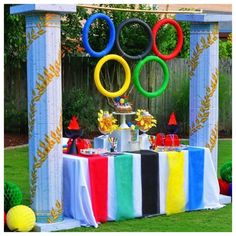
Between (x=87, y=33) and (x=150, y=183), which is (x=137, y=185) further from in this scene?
(x=87, y=33)

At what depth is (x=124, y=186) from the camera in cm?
754

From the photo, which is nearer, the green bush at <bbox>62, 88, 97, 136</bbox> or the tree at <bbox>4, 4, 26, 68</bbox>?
the tree at <bbox>4, 4, 26, 68</bbox>

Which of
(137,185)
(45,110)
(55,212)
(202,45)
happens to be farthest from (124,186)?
(202,45)

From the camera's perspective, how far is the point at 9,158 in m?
12.0

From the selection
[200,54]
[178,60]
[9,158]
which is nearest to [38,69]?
[200,54]

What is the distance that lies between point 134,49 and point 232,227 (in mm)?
7483

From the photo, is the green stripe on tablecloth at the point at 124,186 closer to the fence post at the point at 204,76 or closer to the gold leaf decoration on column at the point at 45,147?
the gold leaf decoration on column at the point at 45,147

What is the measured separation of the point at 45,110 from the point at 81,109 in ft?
23.0

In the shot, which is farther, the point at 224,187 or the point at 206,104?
the point at 224,187

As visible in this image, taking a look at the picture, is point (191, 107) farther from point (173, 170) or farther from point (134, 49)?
point (134, 49)

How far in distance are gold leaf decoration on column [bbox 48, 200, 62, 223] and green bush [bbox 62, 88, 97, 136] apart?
6.82 m

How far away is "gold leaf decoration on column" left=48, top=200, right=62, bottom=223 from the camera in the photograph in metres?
7.17

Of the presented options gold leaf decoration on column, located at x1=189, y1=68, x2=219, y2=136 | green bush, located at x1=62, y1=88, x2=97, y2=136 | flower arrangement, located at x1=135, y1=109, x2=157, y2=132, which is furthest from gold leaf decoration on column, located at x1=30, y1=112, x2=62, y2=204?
green bush, located at x1=62, y1=88, x2=97, y2=136

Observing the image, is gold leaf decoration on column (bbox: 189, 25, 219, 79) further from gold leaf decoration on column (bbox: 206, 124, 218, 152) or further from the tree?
the tree
